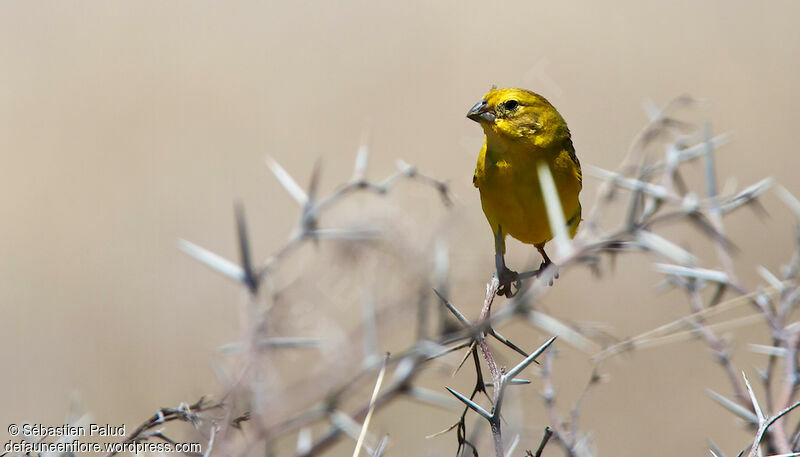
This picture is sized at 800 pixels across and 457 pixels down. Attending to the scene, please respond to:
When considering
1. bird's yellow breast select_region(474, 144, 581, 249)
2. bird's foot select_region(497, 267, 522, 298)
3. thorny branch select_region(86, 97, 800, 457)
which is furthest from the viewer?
bird's yellow breast select_region(474, 144, 581, 249)

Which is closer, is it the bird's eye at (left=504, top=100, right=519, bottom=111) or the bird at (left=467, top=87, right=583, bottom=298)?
the bird at (left=467, top=87, right=583, bottom=298)

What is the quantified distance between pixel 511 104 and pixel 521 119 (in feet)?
0.20

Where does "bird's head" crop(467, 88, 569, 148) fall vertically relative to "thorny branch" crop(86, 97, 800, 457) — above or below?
above

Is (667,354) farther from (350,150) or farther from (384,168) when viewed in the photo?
(350,150)

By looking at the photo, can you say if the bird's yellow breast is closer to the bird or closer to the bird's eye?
the bird

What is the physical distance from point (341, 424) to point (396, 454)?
4157 millimetres

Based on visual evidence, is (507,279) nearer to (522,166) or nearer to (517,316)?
(522,166)

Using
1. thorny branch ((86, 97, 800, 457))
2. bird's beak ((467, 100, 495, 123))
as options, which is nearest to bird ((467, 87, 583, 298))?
bird's beak ((467, 100, 495, 123))

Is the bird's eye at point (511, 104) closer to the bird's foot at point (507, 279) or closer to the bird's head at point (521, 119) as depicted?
the bird's head at point (521, 119)

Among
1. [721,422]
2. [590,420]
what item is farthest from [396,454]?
[721,422]

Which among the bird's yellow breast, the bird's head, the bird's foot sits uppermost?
the bird's head

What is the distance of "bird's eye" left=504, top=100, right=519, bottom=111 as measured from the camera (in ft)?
9.50

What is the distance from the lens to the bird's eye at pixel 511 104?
290cm

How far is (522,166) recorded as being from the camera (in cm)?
274
